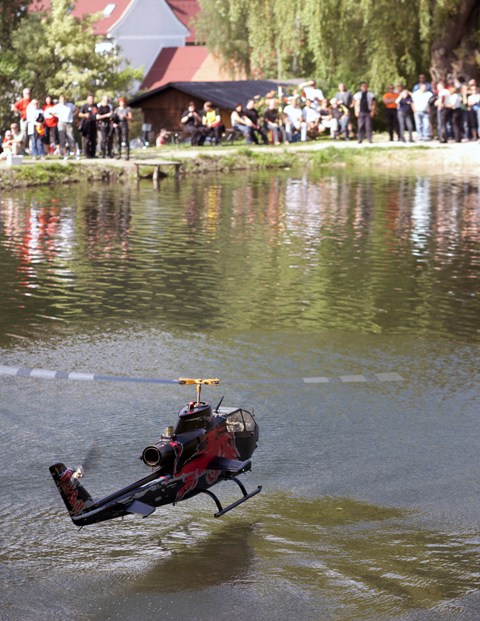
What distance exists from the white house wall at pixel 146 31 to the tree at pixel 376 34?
166 feet

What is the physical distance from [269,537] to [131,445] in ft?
8.22

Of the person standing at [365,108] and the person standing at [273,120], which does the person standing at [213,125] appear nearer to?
the person standing at [273,120]

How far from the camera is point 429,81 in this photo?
51438 millimetres

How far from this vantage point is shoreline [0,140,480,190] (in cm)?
3781

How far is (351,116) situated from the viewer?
49938 millimetres

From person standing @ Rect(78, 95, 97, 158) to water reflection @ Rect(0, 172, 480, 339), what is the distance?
546 cm

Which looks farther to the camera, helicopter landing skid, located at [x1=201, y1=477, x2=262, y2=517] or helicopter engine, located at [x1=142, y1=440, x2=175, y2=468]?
helicopter landing skid, located at [x1=201, y1=477, x2=262, y2=517]

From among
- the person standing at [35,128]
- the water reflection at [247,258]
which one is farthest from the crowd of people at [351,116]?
the water reflection at [247,258]

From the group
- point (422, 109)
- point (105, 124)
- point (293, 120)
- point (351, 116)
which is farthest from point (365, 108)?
point (105, 124)

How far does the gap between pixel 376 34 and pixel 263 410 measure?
3750 centimetres

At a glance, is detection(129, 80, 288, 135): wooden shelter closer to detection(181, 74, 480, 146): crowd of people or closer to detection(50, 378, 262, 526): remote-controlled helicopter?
detection(181, 74, 480, 146): crowd of people

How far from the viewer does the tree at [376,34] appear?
4709 centimetres

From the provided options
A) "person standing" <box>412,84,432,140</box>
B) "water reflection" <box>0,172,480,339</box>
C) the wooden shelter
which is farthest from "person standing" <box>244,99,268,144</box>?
"water reflection" <box>0,172,480,339</box>

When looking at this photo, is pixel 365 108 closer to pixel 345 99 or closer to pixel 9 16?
pixel 345 99
